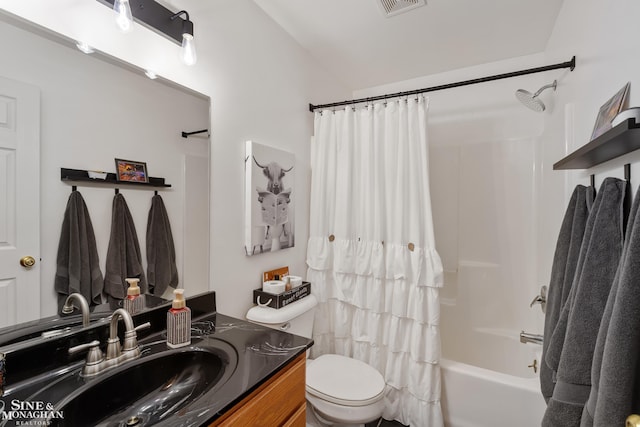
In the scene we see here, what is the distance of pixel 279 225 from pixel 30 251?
1.10 metres

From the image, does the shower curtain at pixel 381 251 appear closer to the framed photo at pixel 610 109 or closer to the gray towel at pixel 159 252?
the framed photo at pixel 610 109

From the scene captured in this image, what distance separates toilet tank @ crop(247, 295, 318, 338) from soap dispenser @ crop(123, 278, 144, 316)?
1.89ft

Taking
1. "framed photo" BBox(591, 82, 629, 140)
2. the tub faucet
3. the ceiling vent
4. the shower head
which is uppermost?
the ceiling vent

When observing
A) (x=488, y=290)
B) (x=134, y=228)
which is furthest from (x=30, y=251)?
(x=488, y=290)

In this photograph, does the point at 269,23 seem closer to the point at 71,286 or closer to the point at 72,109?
the point at 72,109

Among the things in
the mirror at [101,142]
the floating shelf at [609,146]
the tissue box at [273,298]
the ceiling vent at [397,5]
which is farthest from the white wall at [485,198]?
the mirror at [101,142]

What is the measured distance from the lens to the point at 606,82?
0.99 metres

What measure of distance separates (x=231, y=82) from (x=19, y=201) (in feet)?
3.22

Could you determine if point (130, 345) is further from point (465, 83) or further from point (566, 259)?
point (465, 83)

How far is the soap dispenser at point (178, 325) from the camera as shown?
101 centimetres

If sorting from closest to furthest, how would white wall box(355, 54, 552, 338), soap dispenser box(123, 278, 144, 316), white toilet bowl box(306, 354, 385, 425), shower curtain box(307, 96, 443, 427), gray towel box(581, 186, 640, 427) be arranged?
gray towel box(581, 186, 640, 427) < soap dispenser box(123, 278, 144, 316) < white toilet bowl box(306, 354, 385, 425) < shower curtain box(307, 96, 443, 427) < white wall box(355, 54, 552, 338)

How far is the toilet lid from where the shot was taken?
1395 mm

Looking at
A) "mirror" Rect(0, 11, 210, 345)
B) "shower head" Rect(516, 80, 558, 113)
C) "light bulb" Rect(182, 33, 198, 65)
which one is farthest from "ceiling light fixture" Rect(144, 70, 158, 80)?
"shower head" Rect(516, 80, 558, 113)

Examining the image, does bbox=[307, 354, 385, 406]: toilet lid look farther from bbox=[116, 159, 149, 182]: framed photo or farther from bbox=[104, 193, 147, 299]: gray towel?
bbox=[116, 159, 149, 182]: framed photo
